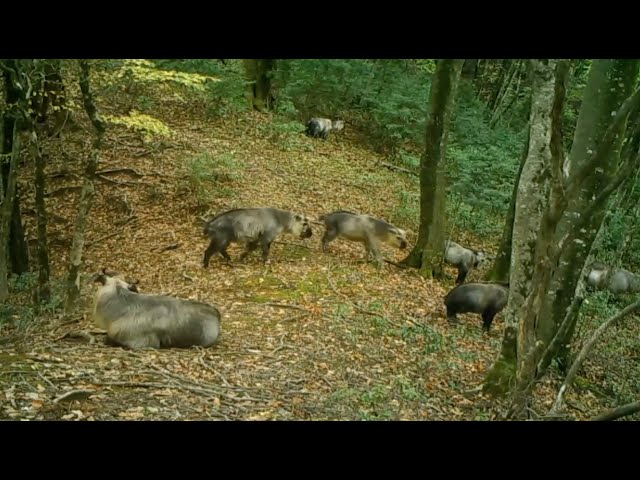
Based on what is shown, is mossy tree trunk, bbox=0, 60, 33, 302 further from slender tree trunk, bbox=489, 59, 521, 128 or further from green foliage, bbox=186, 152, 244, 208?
slender tree trunk, bbox=489, 59, 521, 128

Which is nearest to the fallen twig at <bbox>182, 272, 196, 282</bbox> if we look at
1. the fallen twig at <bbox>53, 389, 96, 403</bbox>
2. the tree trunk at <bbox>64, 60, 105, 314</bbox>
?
the tree trunk at <bbox>64, 60, 105, 314</bbox>

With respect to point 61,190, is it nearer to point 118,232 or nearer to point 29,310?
point 118,232

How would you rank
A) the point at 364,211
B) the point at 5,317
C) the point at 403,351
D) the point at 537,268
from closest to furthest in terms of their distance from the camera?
the point at 537,268 < the point at 403,351 < the point at 5,317 < the point at 364,211

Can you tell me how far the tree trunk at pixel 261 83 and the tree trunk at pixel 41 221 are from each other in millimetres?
13622

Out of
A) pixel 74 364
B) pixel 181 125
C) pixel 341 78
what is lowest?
pixel 74 364

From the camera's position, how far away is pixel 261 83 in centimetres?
2300

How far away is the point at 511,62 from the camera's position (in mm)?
27266

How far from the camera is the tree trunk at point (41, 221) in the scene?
31.0 ft

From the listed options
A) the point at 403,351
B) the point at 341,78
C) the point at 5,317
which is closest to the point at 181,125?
the point at 341,78

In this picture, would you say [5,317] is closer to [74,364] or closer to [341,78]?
[74,364]

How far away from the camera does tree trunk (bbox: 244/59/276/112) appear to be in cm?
2262

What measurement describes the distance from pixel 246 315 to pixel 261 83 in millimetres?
15017

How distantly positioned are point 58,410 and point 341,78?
19283mm

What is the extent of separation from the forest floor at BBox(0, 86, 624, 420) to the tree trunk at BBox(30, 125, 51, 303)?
0.78m
